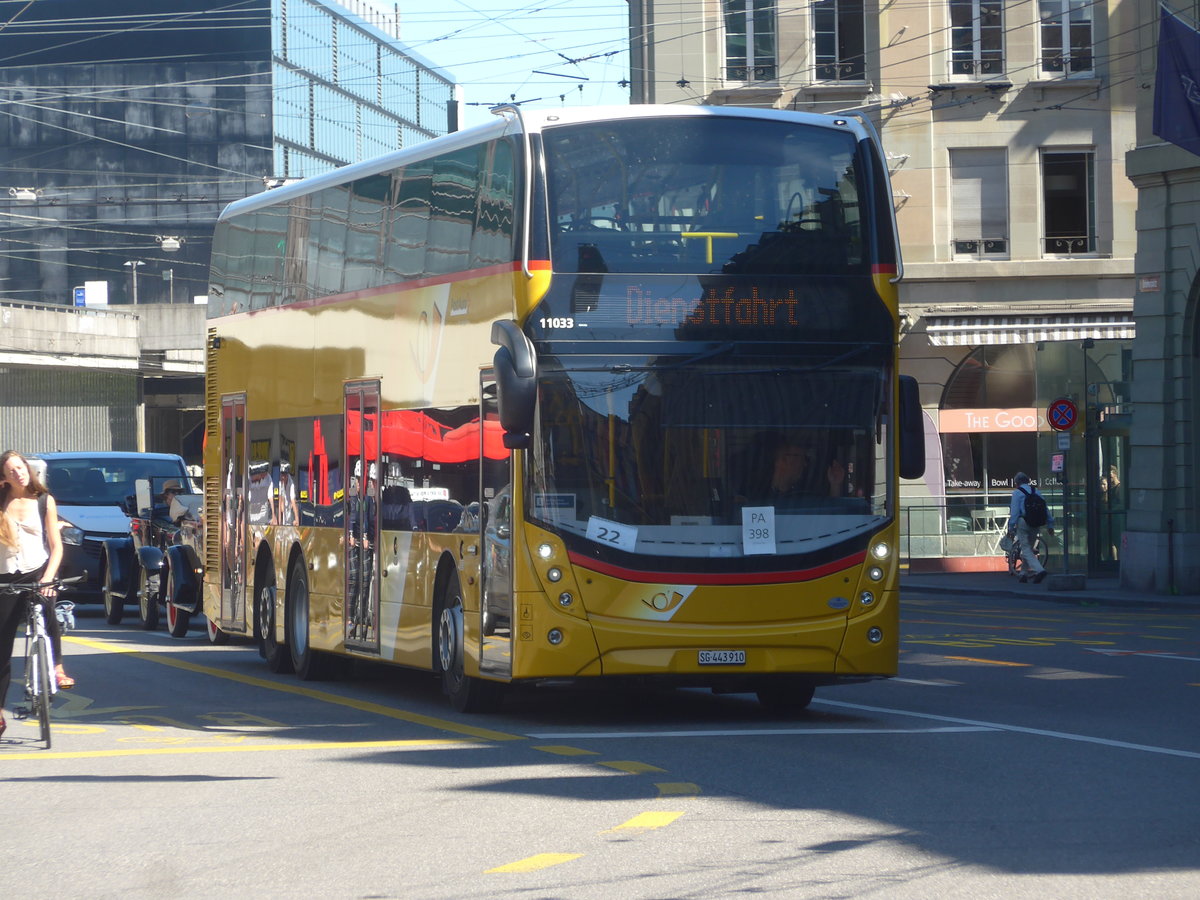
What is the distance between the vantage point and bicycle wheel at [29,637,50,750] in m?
11.6

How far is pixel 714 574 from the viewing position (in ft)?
40.8

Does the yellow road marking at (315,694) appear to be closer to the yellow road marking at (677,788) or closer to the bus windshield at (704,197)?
the yellow road marking at (677,788)

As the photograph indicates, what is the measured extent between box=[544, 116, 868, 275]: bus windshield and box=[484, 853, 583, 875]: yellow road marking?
534 cm

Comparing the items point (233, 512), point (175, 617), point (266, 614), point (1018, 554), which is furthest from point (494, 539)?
point (1018, 554)

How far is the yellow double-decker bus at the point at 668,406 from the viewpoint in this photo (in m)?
12.3

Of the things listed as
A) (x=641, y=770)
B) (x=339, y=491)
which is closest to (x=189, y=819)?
(x=641, y=770)

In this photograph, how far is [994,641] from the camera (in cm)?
2059

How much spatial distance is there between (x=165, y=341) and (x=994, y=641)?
43897 mm

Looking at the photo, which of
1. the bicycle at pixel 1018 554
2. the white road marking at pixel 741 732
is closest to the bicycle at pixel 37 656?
the white road marking at pixel 741 732

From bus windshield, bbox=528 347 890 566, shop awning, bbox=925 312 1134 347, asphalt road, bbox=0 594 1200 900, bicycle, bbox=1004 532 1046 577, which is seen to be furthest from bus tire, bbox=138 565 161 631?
shop awning, bbox=925 312 1134 347

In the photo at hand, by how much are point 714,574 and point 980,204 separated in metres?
29.6

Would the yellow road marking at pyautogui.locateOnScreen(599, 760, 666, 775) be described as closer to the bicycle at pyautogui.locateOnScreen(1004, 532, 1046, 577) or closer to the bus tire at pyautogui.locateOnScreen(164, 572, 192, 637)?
the bus tire at pyautogui.locateOnScreen(164, 572, 192, 637)

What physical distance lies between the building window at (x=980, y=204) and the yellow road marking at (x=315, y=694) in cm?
2359

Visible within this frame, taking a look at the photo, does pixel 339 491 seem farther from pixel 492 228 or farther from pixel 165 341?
pixel 165 341
